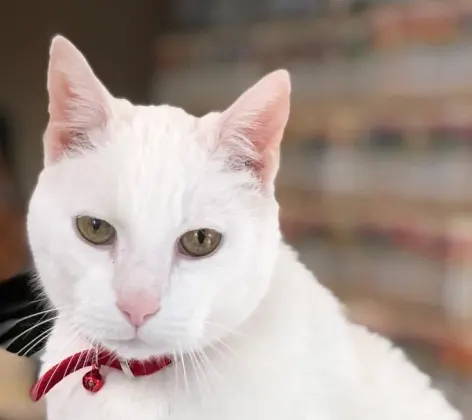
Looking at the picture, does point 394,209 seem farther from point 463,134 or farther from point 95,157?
point 95,157

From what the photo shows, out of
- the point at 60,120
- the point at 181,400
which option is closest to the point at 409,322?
the point at 181,400

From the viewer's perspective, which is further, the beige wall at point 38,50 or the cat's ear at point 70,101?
the beige wall at point 38,50

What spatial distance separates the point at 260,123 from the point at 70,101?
0.53 feet

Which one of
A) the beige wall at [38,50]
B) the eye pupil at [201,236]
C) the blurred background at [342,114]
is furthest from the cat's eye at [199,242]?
the beige wall at [38,50]

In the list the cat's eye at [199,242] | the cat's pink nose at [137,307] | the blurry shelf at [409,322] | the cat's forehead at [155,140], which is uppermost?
the cat's forehead at [155,140]

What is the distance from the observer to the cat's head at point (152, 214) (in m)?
0.53

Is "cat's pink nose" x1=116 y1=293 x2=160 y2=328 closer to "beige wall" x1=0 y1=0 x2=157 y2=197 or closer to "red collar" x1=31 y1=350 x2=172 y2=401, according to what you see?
"red collar" x1=31 y1=350 x2=172 y2=401

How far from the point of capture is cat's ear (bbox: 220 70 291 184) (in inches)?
22.5

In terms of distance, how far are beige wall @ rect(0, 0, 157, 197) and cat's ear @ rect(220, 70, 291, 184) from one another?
459 millimetres

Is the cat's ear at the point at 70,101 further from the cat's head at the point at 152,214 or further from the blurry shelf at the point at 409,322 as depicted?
the blurry shelf at the point at 409,322

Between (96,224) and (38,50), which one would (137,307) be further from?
(38,50)

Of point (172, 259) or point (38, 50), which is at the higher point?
point (38, 50)

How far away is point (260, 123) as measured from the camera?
0.59 m

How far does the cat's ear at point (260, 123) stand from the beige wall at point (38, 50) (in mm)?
459
